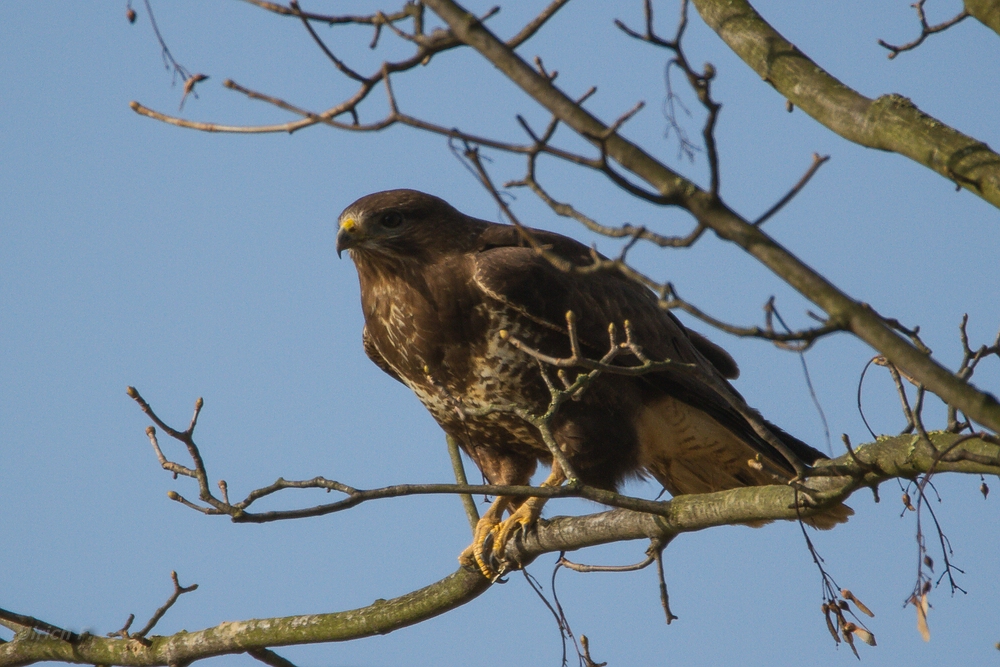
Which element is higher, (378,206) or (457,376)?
(378,206)

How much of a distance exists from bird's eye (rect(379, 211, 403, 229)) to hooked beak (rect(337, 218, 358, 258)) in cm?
15

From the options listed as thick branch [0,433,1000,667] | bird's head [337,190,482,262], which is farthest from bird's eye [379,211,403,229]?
thick branch [0,433,1000,667]

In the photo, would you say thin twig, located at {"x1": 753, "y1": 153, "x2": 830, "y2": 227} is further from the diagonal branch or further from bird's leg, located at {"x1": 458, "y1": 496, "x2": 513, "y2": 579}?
bird's leg, located at {"x1": 458, "y1": 496, "x2": 513, "y2": 579}

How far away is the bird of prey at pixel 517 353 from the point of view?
18.3 feet

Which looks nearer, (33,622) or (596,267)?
(596,267)

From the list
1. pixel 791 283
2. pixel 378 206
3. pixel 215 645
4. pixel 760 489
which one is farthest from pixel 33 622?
pixel 791 283

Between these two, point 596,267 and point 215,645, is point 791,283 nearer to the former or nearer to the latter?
point 596,267

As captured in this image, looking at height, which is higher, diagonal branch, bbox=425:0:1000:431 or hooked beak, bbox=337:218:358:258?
hooked beak, bbox=337:218:358:258

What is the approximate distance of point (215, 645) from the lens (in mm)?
4930

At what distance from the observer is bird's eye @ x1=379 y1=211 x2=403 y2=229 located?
5.94 m

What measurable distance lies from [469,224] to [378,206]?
49cm

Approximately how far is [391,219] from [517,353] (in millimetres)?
1043

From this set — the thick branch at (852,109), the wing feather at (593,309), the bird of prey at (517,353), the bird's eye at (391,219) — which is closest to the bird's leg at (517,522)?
the bird of prey at (517,353)

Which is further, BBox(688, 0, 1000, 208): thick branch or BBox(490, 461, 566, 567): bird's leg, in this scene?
BBox(490, 461, 566, 567): bird's leg
